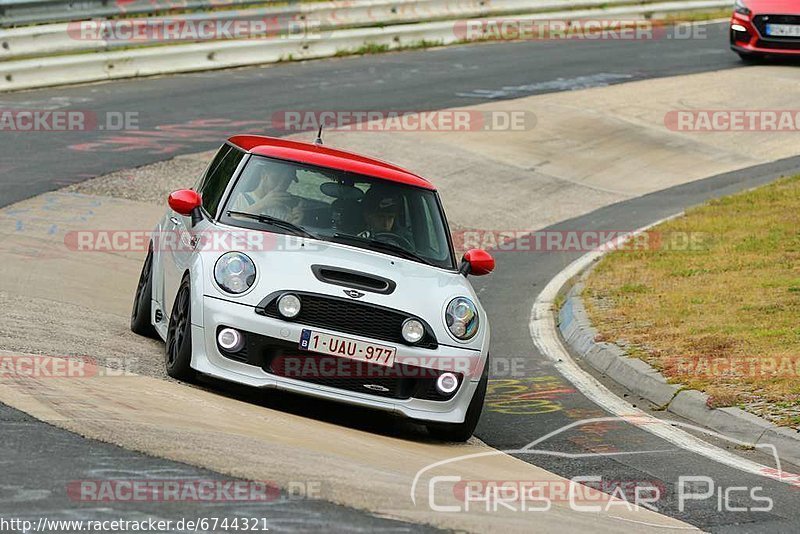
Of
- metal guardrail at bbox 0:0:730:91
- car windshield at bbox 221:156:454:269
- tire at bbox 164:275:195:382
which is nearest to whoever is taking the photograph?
tire at bbox 164:275:195:382

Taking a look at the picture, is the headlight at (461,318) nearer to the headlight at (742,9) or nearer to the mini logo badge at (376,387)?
the mini logo badge at (376,387)

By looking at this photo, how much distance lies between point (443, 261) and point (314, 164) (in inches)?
43.2

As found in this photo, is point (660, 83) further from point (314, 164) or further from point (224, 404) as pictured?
point (224, 404)

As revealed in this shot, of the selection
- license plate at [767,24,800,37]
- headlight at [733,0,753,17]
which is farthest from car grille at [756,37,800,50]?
headlight at [733,0,753,17]

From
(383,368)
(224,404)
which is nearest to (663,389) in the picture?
(383,368)

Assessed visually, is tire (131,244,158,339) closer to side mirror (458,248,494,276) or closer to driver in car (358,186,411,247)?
driver in car (358,186,411,247)

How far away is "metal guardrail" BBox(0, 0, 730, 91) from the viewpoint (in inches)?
822

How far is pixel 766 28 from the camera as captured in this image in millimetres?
24219

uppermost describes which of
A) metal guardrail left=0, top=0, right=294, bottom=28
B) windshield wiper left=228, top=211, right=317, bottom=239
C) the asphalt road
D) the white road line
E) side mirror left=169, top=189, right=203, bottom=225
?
metal guardrail left=0, top=0, right=294, bottom=28

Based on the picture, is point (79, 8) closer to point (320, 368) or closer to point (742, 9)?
point (742, 9)

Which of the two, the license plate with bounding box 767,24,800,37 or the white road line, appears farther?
the license plate with bounding box 767,24,800,37

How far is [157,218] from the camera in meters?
15.0

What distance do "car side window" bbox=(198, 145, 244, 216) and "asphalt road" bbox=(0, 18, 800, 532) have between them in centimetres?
160

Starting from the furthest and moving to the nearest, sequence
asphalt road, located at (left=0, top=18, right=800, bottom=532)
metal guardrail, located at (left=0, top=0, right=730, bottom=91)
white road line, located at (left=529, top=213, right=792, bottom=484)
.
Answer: metal guardrail, located at (left=0, top=0, right=730, bottom=91)
white road line, located at (left=529, top=213, right=792, bottom=484)
asphalt road, located at (left=0, top=18, right=800, bottom=532)
